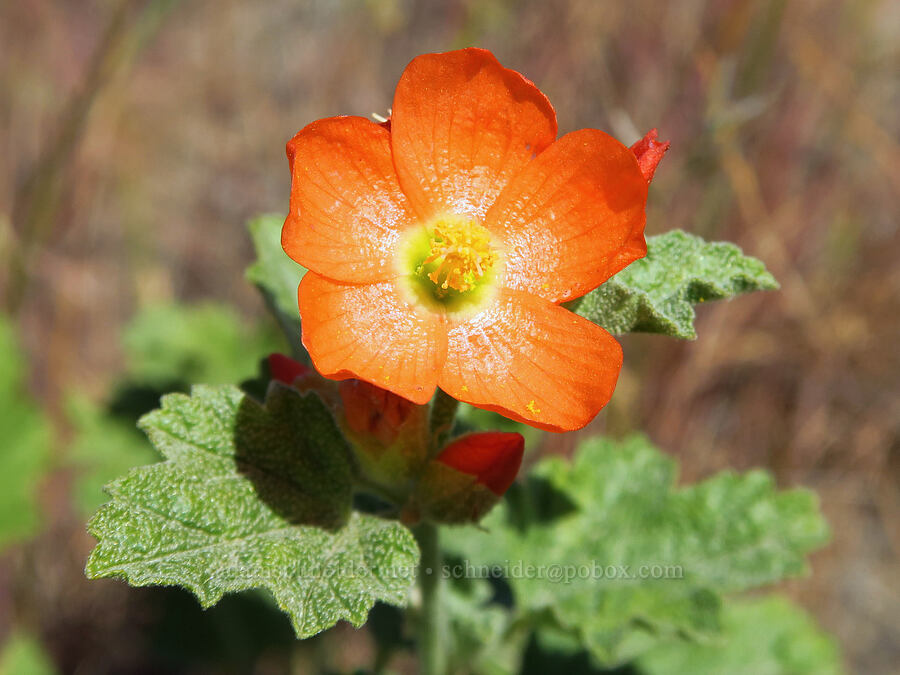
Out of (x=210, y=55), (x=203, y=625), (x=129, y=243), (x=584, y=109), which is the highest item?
(x=210, y=55)

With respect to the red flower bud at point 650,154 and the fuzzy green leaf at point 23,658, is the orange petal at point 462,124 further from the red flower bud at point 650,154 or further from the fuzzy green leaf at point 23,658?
the fuzzy green leaf at point 23,658

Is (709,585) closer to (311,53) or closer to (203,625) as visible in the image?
(203,625)

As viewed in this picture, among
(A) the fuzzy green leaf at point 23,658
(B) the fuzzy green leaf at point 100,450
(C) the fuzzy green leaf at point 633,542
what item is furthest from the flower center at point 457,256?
(A) the fuzzy green leaf at point 23,658

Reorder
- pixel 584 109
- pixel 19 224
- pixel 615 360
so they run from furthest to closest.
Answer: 1. pixel 584 109
2. pixel 19 224
3. pixel 615 360

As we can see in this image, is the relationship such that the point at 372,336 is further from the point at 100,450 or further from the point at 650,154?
the point at 100,450

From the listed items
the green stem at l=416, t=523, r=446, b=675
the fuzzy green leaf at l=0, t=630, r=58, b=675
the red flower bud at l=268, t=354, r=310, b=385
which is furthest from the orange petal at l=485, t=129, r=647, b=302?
the fuzzy green leaf at l=0, t=630, r=58, b=675

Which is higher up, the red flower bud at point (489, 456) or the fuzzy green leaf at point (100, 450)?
the fuzzy green leaf at point (100, 450)

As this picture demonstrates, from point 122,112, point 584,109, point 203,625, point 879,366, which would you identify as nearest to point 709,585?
point 203,625
